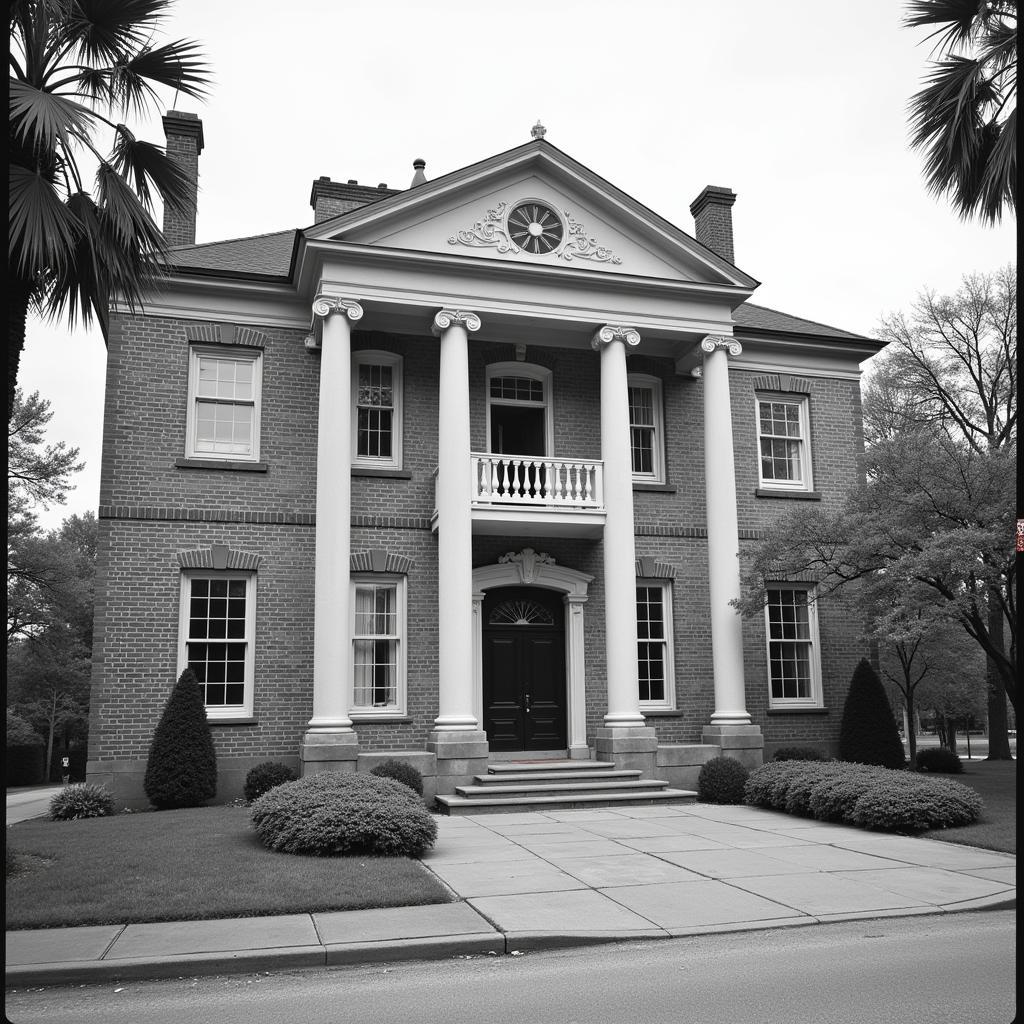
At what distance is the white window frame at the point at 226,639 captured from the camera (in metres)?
17.8

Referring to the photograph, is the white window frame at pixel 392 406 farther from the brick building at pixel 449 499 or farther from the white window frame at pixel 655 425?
the white window frame at pixel 655 425

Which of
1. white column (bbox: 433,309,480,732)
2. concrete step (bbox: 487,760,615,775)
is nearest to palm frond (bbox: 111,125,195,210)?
white column (bbox: 433,309,480,732)

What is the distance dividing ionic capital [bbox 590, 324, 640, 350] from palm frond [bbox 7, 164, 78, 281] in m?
10.6

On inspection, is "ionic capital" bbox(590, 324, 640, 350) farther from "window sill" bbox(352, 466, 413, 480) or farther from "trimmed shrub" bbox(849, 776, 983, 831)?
"trimmed shrub" bbox(849, 776, 983, 831)

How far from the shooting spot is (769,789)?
15.9 m

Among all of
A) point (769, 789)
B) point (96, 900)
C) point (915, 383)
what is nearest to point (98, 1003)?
point (96, 900)

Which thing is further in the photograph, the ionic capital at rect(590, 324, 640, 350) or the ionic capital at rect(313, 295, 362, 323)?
the ionic capital at rect(590, 324, 640, 350)

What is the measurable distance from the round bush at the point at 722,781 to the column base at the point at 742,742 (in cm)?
96

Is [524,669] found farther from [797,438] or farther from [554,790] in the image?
[797,438]

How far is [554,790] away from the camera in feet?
54.9

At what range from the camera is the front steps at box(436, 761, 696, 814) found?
1608 cm

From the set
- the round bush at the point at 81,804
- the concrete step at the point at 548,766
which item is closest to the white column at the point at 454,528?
the concrete step at the point at 548,766

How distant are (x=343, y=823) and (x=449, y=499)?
24.6ft

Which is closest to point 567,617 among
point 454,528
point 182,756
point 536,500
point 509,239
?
point 536,500
